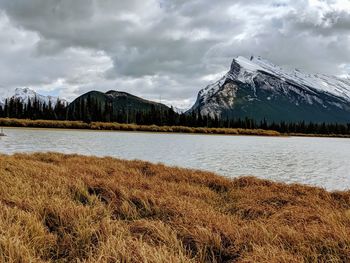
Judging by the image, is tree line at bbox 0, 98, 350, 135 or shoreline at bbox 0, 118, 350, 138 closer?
shoreline at bbox 0, 118, 350, 138

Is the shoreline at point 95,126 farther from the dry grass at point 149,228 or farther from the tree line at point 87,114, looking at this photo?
the dry grass at point 149,228

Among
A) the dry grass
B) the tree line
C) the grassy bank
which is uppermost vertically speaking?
the tree line

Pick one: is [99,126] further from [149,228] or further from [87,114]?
[149,228]

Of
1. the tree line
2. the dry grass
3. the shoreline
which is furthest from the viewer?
the tree line

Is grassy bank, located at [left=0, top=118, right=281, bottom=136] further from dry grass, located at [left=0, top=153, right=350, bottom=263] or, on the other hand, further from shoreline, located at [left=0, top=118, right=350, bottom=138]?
dry grass, located at [left=0, top=153, right=350, bottom=263]

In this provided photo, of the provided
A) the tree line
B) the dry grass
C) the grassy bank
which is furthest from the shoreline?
the dry grass

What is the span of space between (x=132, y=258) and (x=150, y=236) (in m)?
1.26

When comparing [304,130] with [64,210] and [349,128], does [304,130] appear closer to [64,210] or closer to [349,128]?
[349,128]

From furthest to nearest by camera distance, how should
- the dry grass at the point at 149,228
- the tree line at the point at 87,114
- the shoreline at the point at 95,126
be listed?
the tree line at the point at 87,114 → the shoreline at the point at 95,126 → the dry grass at the point at 149,228

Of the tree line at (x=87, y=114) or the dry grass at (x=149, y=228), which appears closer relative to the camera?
the dry grass at (x=149, y=228)

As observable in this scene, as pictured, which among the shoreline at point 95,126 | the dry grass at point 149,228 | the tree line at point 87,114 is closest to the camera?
the dry grass at point 149,228

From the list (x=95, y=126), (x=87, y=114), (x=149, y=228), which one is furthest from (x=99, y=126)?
(x=149, y=228)

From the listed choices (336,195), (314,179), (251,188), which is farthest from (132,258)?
(314,179)

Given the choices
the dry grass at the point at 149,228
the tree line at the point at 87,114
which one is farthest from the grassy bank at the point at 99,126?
the dry grass at the point at 149,228
